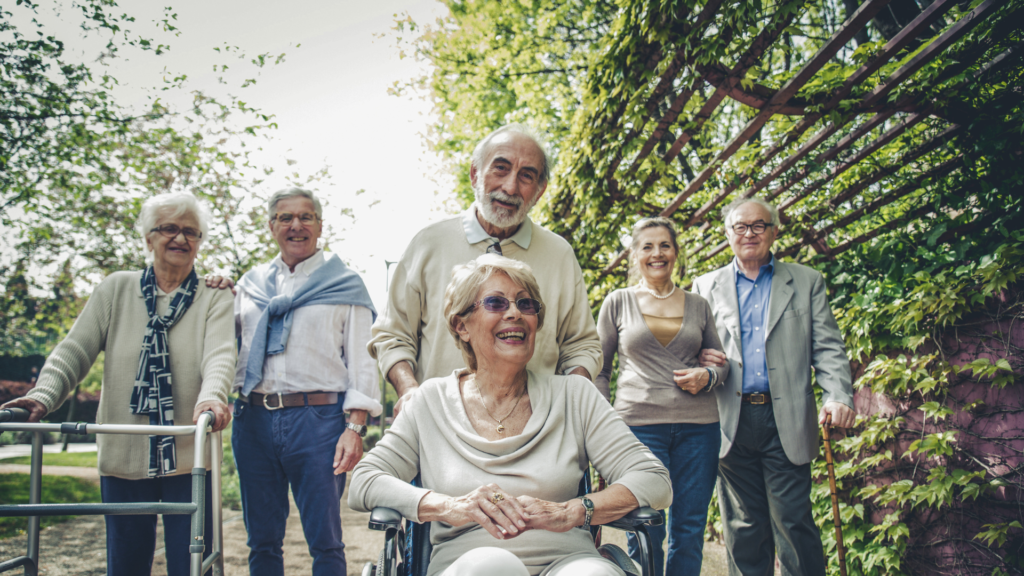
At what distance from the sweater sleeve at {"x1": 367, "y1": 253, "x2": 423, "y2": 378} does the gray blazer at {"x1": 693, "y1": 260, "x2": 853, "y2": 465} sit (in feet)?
5.20

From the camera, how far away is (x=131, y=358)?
2.23 m

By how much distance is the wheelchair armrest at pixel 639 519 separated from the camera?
1442mm

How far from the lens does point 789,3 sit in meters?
2.19

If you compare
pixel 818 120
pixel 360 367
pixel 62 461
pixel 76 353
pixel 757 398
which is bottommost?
pixel 62 461

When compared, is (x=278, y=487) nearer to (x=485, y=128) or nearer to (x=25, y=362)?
(x=485, y=128)

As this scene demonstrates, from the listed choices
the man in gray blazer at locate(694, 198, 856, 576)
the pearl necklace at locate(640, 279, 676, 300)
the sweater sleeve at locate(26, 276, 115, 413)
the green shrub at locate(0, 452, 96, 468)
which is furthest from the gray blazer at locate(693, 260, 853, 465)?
the green shrub at locate(0, 452, 96, 468)

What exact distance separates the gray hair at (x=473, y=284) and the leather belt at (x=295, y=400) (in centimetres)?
93

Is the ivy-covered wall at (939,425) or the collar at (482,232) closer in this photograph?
the collar at (482,232)

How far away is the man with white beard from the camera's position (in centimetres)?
209

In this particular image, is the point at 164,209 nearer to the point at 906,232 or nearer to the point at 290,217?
the point at 290,217

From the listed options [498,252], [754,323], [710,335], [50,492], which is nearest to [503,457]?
[498,252]

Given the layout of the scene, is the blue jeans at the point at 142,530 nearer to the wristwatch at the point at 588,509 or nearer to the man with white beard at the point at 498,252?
the man with white beard at the point at 498,252

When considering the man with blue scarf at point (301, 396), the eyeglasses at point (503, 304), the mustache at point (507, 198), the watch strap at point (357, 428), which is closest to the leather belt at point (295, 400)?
the man with blue scarf at point (301, 396)

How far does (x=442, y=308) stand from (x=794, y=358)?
1.69 meters
